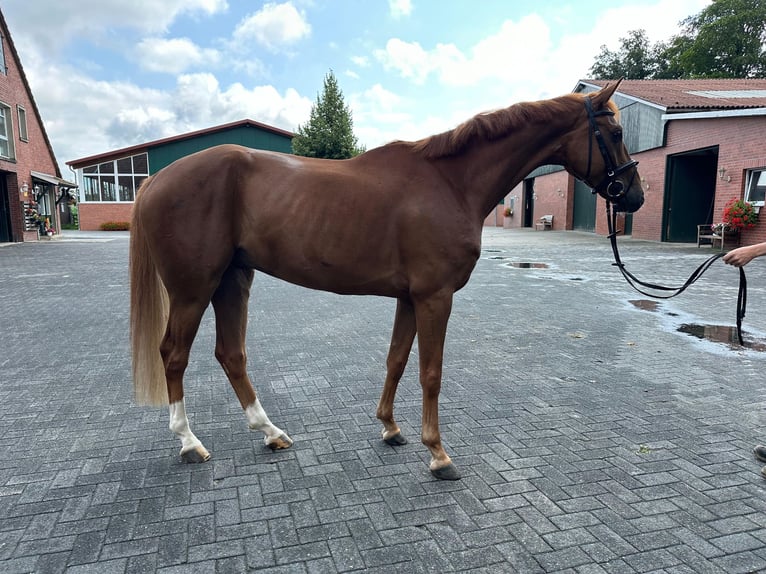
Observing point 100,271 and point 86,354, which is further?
point 100,271

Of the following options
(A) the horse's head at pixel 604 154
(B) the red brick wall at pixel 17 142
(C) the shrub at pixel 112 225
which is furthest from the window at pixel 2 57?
(A) the horse's head at pixel 604 154

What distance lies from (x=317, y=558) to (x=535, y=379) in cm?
289

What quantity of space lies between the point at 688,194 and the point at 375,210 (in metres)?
21.3

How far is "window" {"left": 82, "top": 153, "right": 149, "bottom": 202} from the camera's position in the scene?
34.4 metres

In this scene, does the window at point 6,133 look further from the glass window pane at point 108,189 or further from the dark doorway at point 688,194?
the dark doorway at point 688,194

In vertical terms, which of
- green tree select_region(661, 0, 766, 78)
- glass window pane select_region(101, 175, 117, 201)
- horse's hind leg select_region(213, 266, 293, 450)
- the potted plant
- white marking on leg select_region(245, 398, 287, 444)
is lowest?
white marking on leg select_region(245, 398, 287, 444)

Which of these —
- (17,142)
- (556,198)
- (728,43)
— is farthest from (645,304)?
(728,43)

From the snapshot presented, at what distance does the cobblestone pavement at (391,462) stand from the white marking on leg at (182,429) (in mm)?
120

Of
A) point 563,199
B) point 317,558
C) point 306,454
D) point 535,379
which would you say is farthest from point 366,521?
point 563,199

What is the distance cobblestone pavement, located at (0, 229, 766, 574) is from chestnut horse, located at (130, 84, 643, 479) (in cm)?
38

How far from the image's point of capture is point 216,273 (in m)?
2.86

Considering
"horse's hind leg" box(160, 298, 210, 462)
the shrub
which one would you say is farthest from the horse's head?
the shrub

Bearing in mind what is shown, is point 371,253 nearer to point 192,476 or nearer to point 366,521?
point 366,521

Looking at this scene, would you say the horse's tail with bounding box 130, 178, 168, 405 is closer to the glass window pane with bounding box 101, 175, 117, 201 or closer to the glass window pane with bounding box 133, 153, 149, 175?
the glass window pane with bounding box 133, 153, 149, 175
